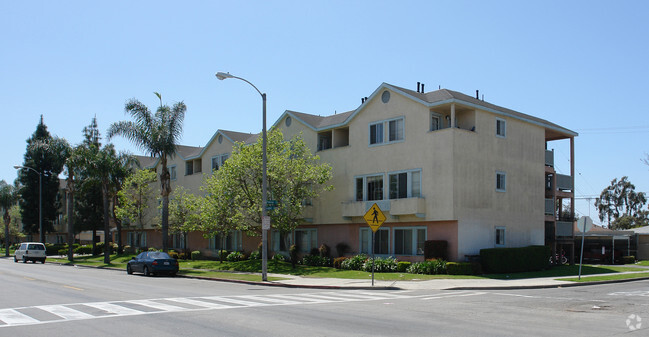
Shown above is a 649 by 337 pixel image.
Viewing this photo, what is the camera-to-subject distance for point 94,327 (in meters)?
11.4

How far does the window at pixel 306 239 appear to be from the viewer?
37188 millimetres

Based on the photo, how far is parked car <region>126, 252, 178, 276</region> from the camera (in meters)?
30.2

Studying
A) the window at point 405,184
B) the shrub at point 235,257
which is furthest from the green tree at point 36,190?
the window at point 405,184

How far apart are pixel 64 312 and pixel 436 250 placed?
19130 mm

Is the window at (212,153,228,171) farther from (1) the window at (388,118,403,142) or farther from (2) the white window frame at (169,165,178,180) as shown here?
(1) the window at (388,118,403,142)

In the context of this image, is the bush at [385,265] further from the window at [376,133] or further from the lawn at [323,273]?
the window at [376,133]

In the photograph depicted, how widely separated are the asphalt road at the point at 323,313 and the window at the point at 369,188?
12.5 metres

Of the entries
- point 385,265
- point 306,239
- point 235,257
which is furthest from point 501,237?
point 235,257

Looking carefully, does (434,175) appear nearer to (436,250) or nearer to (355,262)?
(436,250)

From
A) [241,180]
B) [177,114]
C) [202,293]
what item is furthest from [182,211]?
[202,293]

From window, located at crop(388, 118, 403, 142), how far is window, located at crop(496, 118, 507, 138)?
17.9 feet

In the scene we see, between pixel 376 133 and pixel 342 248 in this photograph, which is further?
pixel 342 248

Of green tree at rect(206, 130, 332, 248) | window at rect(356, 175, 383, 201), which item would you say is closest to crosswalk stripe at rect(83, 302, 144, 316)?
green tree at rect(206, 130, 332, 248)

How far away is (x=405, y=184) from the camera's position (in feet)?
102
